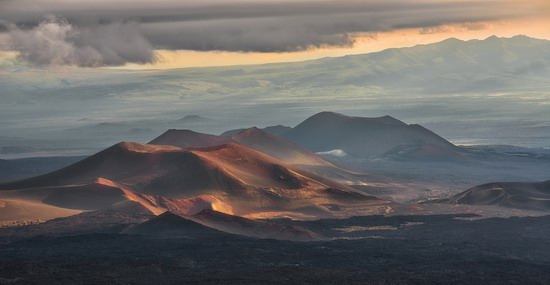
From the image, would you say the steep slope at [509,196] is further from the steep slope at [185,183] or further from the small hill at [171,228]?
the small hill at [171,228]

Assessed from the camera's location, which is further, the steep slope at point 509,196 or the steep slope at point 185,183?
the steep slope at point 509,196

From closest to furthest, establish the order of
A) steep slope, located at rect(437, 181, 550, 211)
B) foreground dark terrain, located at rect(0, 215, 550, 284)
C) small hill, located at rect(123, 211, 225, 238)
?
foreground dark terrain, located at rect(0, 215, 550, 284)
small hill, located at rect(123, 211, 225, 238)
steep slope, located at rect(437, 181, 550, 211)

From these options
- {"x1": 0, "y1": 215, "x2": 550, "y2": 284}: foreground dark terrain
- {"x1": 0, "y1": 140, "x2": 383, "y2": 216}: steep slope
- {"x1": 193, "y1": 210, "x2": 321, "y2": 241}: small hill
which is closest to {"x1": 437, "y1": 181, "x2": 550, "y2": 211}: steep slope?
{"x1": 0, "y1": 140, "x2": 383, "y2": 216}: steep slope

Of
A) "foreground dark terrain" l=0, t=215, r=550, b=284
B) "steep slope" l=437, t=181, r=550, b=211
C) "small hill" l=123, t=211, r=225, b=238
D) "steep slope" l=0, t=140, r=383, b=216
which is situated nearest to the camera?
"foreground dark terrain" l=0, t=215, r=550, b=284

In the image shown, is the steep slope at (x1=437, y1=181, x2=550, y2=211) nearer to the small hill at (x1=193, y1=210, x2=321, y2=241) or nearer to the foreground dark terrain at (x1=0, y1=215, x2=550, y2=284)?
the foreground dark terrain at (x1=0, y1=215, x2=550, y2=284)

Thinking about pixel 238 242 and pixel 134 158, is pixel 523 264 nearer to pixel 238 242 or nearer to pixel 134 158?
pixel 238 242

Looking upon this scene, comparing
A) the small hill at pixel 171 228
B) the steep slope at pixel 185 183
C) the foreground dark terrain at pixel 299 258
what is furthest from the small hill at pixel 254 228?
the steep slope at pixel 185 183
